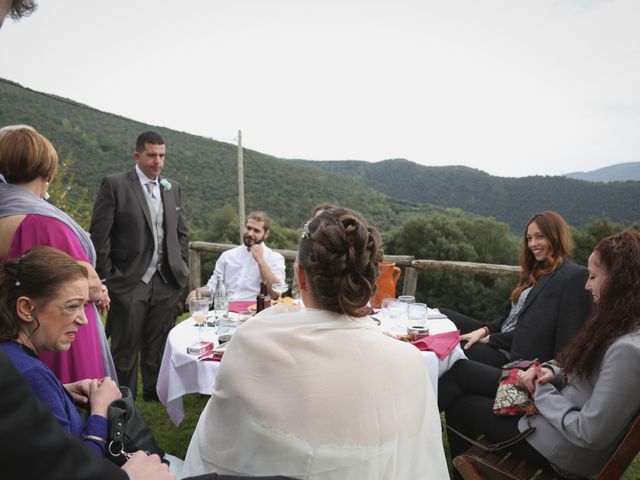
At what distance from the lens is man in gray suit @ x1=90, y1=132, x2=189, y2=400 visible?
3.66m

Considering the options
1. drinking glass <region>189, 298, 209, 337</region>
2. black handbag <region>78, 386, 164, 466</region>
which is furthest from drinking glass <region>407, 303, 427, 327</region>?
black handbag <region>78, 386, 164, 466</region>

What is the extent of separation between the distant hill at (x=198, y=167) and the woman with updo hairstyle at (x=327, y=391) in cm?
1996

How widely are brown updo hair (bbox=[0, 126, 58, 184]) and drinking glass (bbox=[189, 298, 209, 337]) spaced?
3.67ft

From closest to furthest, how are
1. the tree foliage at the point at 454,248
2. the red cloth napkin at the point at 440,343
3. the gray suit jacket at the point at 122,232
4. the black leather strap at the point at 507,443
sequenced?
the black leather strap at the point at 507,443, the red cloth napkin at the point at 440,343, the gray suit jacket at the point at 122,232, the tree foliage at the point at 454,248

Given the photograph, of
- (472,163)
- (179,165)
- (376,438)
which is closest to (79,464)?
(376,438)

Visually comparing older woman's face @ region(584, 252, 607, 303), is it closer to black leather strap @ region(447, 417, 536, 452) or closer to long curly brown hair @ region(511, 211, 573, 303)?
black leather strap @ region(447, 417, 536, 452)

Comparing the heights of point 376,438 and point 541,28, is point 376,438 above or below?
below

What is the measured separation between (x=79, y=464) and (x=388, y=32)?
10.7 metres

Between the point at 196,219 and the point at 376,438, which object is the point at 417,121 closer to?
the point at 196,219

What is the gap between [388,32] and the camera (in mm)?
9758

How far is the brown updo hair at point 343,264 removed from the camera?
144 centimetres

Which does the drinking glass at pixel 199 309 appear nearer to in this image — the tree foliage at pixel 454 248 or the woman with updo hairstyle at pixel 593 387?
the woman with updo hairstyle at pixel 593 387

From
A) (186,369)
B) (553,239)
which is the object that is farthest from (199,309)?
(553,239)

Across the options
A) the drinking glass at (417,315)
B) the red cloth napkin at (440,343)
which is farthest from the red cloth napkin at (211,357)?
the drinking glass at (417,315)
